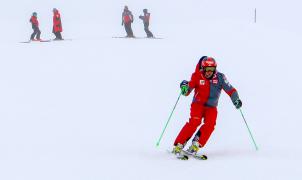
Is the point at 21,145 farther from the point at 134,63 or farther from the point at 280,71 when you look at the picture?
the point at 280,71

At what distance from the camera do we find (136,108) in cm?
978

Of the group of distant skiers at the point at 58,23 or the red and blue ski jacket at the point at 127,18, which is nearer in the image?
the group of distant skiers at the point at 58,23

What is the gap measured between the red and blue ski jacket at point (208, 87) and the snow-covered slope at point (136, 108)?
2.77ft

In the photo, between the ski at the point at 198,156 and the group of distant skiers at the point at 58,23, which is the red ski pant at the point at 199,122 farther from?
the group of distant skiers at the point at 58,23

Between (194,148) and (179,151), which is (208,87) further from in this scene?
(179,151)

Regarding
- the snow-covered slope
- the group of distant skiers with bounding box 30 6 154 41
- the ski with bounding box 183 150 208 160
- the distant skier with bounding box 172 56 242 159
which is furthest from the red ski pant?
the group of distant skiers with bounding box 30 6 154 41

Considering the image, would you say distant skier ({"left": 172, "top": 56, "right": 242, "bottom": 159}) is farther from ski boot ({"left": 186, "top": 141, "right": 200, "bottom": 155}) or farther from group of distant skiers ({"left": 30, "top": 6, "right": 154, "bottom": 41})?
group of distant skiers ({"left": 30, "top": 6, "right": 154, "bottom": 41})

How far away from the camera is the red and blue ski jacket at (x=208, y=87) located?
263 inches

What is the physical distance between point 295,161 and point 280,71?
730 centimetres

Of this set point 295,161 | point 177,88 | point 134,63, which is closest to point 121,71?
point 134,63

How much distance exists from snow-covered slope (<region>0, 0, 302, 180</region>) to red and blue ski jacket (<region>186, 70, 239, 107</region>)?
0.84m

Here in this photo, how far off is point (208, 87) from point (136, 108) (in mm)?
3310

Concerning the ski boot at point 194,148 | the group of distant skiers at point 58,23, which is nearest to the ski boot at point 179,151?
the ski boot at point 194,148

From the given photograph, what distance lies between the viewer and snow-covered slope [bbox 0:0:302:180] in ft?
20.5
